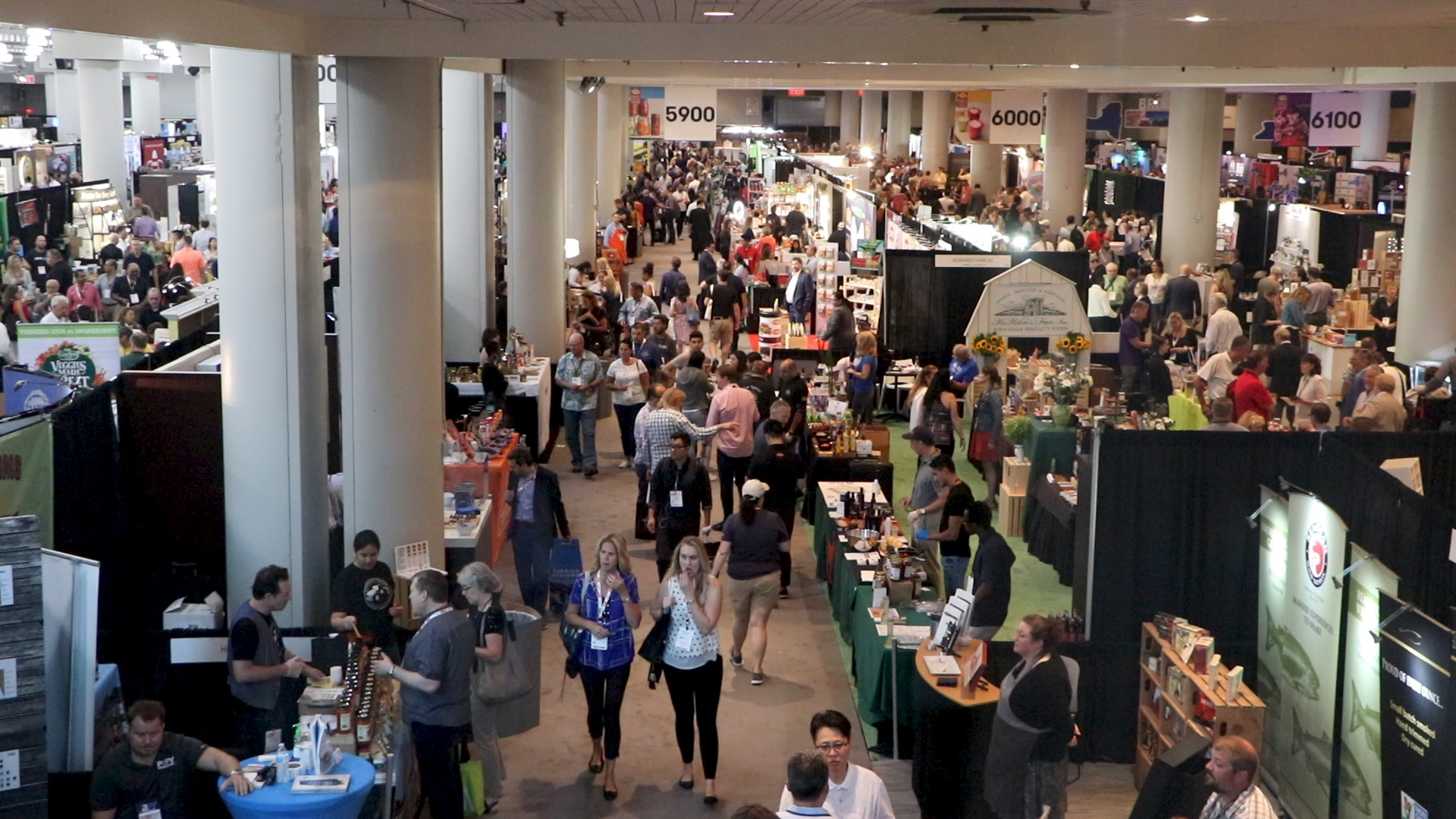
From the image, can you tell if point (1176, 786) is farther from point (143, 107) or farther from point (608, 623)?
point (143, 107)

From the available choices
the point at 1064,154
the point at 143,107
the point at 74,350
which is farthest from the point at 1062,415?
the point at 143,107

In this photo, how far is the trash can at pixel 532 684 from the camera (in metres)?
6.52

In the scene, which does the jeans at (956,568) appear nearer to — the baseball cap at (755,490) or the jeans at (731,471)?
the baseball cap at (755,490)

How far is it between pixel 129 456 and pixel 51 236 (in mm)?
17579

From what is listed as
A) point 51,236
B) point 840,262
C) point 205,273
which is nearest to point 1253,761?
point 840,262

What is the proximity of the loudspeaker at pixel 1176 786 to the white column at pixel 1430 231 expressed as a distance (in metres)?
12.1

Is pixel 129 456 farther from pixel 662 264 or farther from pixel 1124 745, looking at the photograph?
pixel 662 264

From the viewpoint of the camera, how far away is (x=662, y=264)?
27.7 m

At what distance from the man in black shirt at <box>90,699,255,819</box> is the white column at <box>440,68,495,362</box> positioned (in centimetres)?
909

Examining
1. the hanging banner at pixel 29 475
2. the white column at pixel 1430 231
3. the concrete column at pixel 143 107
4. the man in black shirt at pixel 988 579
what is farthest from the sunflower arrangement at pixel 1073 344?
the concrete column at pixel 143 107

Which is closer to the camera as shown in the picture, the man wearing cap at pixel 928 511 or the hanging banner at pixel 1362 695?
the hanging banner at pixel 1362 695

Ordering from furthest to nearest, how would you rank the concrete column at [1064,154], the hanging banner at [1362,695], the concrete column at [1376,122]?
1. the concrete column at [1064,154]
2. the concrete column at [1376,122]
3. the hanging banner at [1362,695]

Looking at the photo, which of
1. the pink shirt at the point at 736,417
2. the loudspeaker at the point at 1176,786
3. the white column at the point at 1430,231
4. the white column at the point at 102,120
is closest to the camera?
the loudspeaker at the point at 1176,786

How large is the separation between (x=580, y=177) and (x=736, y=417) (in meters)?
11.0
